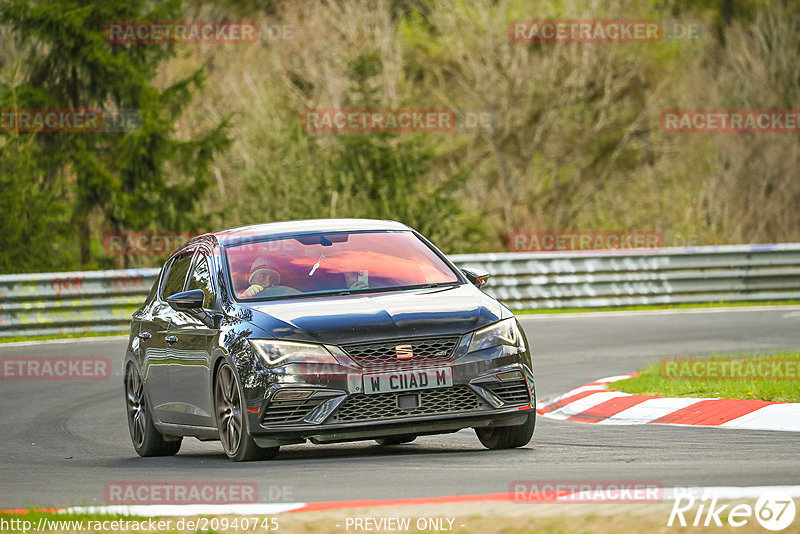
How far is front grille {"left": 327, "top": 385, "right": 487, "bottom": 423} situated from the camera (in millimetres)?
8469

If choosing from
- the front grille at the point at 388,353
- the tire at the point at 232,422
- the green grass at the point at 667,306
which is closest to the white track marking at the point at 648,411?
the front grille at the point at 388,353

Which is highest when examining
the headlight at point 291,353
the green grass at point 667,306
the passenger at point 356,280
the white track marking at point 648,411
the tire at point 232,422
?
the passenger at point 356,280

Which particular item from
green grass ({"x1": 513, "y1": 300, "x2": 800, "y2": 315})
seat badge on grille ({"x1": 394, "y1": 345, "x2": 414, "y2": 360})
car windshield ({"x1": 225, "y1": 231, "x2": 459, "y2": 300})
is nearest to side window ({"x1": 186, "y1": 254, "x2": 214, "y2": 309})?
car windshield ({"x1": 225, "y1": 231, "x2": 459, "y2": 300})

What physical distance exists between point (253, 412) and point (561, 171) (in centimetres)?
3502

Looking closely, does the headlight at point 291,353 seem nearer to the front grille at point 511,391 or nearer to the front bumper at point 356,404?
the front bumper at point 356,404

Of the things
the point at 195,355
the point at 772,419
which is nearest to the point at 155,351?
the point at 195,355

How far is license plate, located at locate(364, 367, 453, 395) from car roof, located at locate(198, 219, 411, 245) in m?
1.81

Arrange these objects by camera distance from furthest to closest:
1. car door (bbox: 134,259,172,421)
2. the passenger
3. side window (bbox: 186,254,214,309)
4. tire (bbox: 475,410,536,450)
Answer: car door (bbox: 134,259,172,421), side window (bbox: 186,254,214,309), the passenger, tire (bbox: 475,410,536,450)

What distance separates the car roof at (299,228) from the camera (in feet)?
32.9

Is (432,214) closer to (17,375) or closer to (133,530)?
(17,375)

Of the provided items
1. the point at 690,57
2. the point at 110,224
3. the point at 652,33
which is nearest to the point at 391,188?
the point at 110,224

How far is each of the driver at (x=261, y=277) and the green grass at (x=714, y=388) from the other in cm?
367

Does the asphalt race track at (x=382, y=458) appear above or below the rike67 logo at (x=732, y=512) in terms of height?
below

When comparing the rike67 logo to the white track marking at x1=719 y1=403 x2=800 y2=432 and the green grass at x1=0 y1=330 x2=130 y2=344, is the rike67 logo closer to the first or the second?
the white track marking at x1=719 y1=403 x2=800 y2=432
